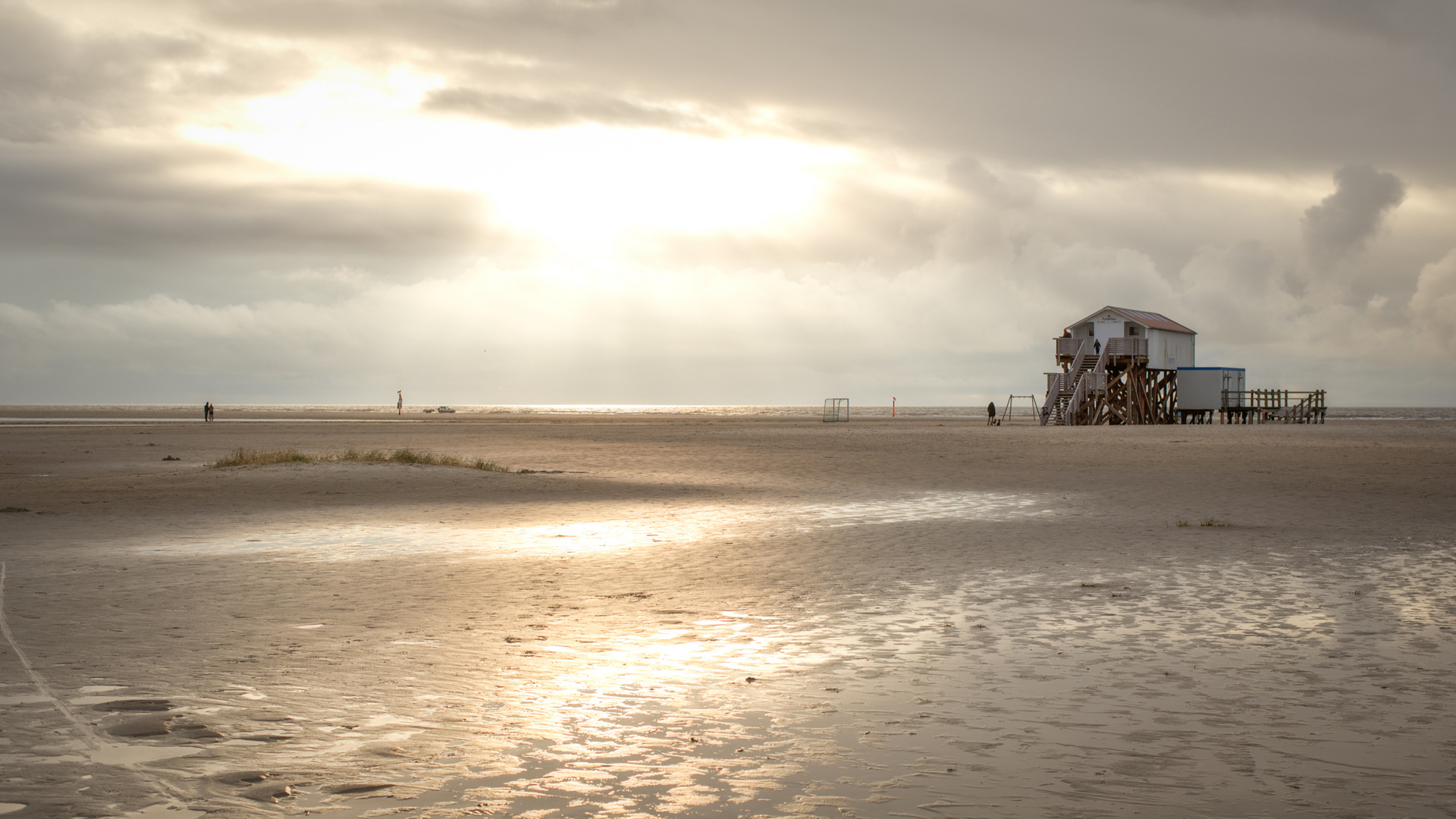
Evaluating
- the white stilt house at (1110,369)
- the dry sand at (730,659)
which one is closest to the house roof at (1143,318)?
the white stilt house at (1110,369)

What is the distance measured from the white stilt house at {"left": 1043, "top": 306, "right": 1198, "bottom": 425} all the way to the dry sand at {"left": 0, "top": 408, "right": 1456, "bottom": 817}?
134 ft

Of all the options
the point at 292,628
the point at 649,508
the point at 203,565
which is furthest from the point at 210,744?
the point at 649,508

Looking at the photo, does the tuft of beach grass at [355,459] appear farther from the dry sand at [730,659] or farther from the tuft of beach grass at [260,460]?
the dry sand at [730,659]

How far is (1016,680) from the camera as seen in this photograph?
721 cm

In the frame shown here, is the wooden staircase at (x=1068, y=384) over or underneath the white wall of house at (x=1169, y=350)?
underneath

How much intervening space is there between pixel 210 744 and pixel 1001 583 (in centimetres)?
806

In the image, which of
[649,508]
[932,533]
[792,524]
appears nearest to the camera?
[932,533]

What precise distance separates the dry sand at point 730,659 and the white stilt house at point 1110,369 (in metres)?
40.9

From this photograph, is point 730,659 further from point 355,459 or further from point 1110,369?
point 1110,369

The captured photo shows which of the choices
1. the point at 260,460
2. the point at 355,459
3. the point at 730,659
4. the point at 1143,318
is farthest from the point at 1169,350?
the point at 730,659

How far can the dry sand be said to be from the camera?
5.14 metres

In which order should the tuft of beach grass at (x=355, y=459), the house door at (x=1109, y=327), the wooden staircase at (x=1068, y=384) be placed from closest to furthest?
1. the tuft of beach grass at (x=355, y=459)
2. the wooden staircase at (x=1068, y=384)
3. the house door at (x=1109, y=327)

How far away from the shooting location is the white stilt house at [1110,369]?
5931 centimetres

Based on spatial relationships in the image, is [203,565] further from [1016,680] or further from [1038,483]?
[1038,483]
